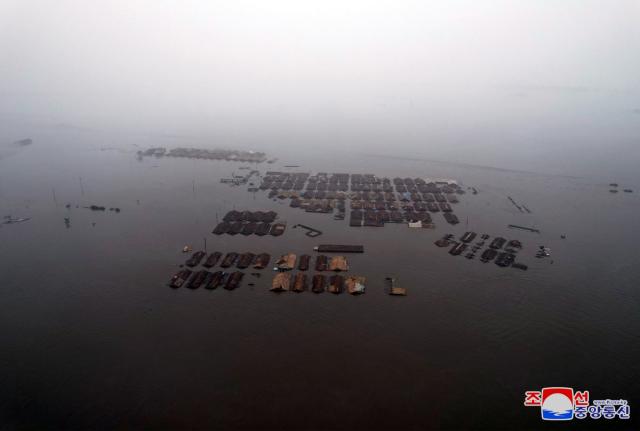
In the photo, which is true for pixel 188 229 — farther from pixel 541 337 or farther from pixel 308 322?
pixel 541 337

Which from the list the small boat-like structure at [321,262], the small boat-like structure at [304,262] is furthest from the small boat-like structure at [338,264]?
the small boat-like structure at [304,262]

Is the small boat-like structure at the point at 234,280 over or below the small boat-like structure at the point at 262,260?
below

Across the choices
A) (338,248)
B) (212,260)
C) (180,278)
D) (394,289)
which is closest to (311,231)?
(338,248)

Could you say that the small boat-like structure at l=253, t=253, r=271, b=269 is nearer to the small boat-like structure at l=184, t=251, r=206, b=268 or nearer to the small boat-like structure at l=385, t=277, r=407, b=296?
the small boat-like structure at l=184, t=251, r=206, b=268

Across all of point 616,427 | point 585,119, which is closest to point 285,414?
point 616,427

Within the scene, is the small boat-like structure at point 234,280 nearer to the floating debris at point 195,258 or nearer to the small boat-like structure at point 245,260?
the small boat-like structure at point 245,260

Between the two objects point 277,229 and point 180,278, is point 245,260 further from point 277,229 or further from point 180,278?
point 277,229

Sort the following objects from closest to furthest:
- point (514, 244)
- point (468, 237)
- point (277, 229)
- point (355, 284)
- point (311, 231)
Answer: point (355, 284)
point (514, 244)
point (468, 237)
point (311, 231)
point (277, 229)
